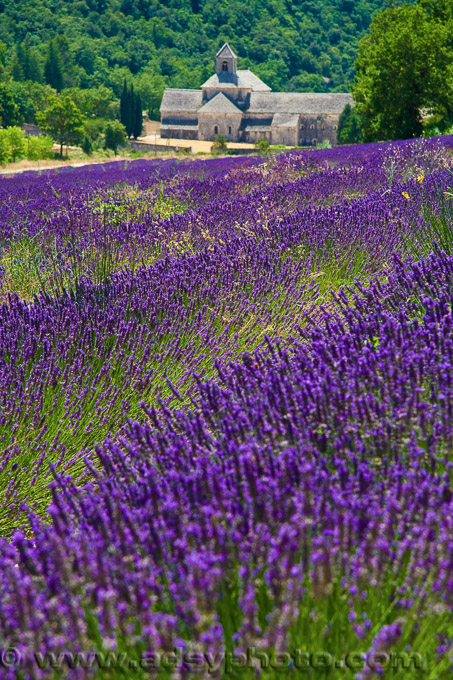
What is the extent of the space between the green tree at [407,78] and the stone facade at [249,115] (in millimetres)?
50191

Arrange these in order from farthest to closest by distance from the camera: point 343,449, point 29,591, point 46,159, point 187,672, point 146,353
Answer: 1. point 46,159
2. point 146,353
3. point 343,449
4. point 29,591
5. point 187,672

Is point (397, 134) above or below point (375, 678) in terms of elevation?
above

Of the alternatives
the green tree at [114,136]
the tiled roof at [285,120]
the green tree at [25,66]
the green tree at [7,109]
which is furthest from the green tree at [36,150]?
the green tree at [25,66]

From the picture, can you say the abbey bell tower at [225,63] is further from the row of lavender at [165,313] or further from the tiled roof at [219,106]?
the row of lavender at [165,313]

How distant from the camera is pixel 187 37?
125 metres

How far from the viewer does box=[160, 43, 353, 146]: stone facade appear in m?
75.1

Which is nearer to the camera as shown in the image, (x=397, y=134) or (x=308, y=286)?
(x=308, y=286)

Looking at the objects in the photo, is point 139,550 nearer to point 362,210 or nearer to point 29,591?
point 29,591

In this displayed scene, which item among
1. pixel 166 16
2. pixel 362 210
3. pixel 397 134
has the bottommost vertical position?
pixel 362 210

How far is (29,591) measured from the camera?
3.73 ft

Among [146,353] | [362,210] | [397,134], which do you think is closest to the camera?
[146,353]

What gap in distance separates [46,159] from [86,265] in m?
38.2

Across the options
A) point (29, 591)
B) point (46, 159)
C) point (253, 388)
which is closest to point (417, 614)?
point (29, 591)

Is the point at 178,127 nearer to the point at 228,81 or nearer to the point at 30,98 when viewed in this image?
the point at 228,81
